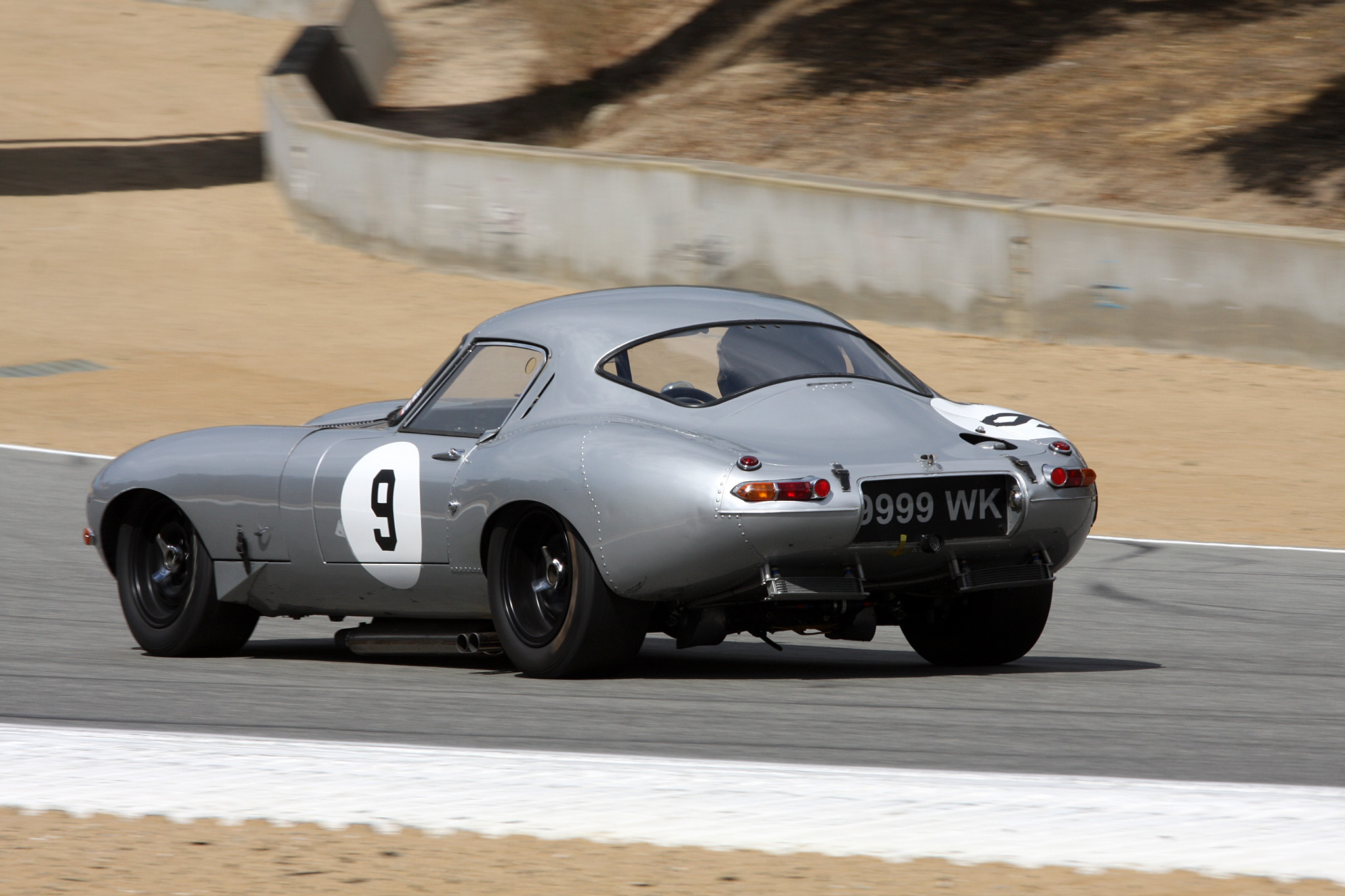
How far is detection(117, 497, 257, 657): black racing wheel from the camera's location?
7855 mm

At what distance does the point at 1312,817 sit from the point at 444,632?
356cm

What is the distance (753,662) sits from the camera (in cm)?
797

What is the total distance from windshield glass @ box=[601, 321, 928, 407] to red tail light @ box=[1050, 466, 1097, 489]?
2.26 feet

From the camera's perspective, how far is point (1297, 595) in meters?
9.20

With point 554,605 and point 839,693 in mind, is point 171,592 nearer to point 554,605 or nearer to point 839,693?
point 554,605

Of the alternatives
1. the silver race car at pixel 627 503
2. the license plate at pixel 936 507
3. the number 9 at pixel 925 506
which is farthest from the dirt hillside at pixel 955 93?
the number 9 at pixel 925 506

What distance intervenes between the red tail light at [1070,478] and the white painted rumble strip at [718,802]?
181cm

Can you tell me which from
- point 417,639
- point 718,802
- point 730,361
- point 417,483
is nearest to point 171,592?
point 417,639

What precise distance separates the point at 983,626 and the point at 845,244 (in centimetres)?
1142

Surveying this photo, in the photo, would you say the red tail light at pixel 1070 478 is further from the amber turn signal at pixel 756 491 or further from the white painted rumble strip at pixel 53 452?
the white painted rumble strip at pixel 53 452

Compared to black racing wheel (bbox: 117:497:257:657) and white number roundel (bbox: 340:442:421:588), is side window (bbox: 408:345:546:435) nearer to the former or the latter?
white number roundel (bbox: 340:442:421:588)

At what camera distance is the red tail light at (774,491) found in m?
6.20

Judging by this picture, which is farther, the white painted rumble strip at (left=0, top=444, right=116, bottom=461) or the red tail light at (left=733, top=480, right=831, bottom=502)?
the white painted rumble strip at (left=0, top=444, right=116, bottom=461)

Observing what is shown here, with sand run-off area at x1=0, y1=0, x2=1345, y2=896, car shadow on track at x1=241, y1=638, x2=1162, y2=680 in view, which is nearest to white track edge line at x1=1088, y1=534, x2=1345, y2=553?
sand run-off area at x1=0, y1=0, x2=1345, y2=896
